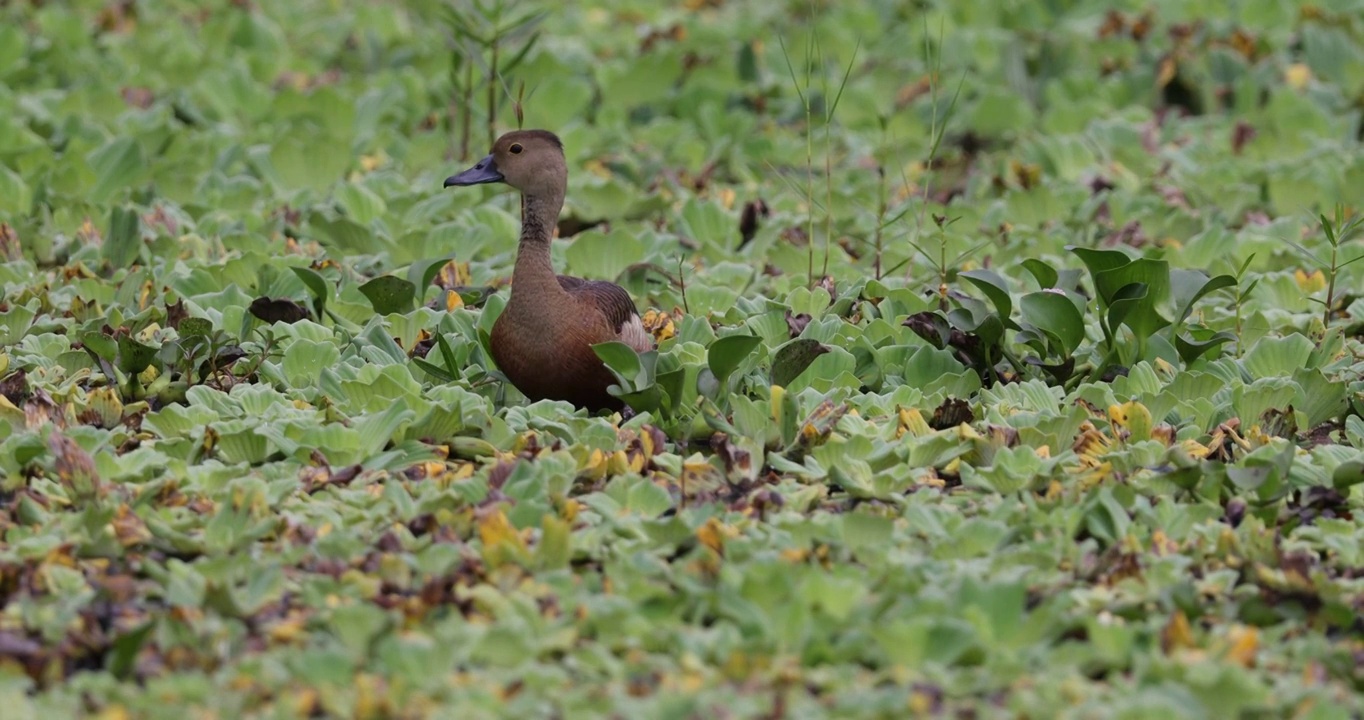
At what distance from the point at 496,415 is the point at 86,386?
127 centimetres

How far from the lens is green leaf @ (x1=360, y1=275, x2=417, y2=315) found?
18.7 ft

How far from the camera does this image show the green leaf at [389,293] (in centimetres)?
571

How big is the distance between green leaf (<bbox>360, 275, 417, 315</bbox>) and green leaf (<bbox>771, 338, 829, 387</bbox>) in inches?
50.5

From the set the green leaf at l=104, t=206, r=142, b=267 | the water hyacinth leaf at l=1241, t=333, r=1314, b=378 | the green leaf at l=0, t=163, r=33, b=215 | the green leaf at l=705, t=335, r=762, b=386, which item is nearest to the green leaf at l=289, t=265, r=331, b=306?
the green leaf at l=104, t=206, r=142, b=267

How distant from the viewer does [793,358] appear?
5.09 meters

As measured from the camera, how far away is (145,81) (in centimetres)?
884

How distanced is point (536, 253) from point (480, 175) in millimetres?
385

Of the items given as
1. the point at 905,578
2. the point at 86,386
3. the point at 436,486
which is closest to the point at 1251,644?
the point at 905,578

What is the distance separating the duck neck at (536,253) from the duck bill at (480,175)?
113mm

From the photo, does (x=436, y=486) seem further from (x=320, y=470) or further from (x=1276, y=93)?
(x=1276, y=93)

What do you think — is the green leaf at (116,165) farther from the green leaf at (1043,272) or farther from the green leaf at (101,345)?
the green leaf at (1043,272)

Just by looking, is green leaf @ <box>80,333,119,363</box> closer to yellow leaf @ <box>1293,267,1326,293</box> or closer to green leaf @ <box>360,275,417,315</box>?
green leaf @ <box>360,275,417,315</box>

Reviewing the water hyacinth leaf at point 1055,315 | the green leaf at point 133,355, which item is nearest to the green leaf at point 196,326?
the green leaf at point 133,355

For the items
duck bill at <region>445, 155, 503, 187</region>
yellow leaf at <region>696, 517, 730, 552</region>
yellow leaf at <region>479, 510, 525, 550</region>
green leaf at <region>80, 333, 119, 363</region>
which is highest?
duck bill at <region>445, 155, 503, 187</region>
